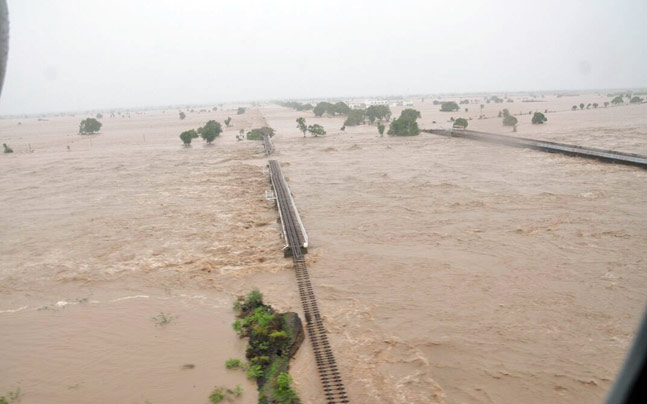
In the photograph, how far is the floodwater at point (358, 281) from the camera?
6.20 metres

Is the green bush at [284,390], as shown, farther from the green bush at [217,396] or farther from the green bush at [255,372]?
the green bush at [217,396]

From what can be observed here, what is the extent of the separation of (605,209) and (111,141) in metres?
43.7

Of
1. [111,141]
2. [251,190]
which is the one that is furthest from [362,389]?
[111,141]

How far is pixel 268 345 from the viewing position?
6.77m

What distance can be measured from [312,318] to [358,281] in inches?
75.7

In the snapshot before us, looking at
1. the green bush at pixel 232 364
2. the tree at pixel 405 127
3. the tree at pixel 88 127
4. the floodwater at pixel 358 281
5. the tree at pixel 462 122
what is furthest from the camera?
the tree at pixel 88 127

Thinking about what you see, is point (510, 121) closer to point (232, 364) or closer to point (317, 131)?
point (317, 131)

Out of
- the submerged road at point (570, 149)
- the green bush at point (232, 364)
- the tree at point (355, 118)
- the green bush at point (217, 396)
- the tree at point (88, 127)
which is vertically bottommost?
the green bush at point (232, 364)

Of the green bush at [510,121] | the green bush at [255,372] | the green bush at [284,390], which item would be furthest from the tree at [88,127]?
the green bush at [284,390]

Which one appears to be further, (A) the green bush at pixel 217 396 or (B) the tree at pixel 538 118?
(B) the tree at pixel 538 118

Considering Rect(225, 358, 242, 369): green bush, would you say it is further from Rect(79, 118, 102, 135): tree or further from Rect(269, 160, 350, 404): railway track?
Rect(79, 118, 102, 135): tree

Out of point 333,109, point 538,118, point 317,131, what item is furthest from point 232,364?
point 333,109

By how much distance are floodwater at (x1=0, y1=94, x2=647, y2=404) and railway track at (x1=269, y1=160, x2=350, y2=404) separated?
6.5 inches

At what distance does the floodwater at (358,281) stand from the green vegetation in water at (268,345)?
0.76ft
